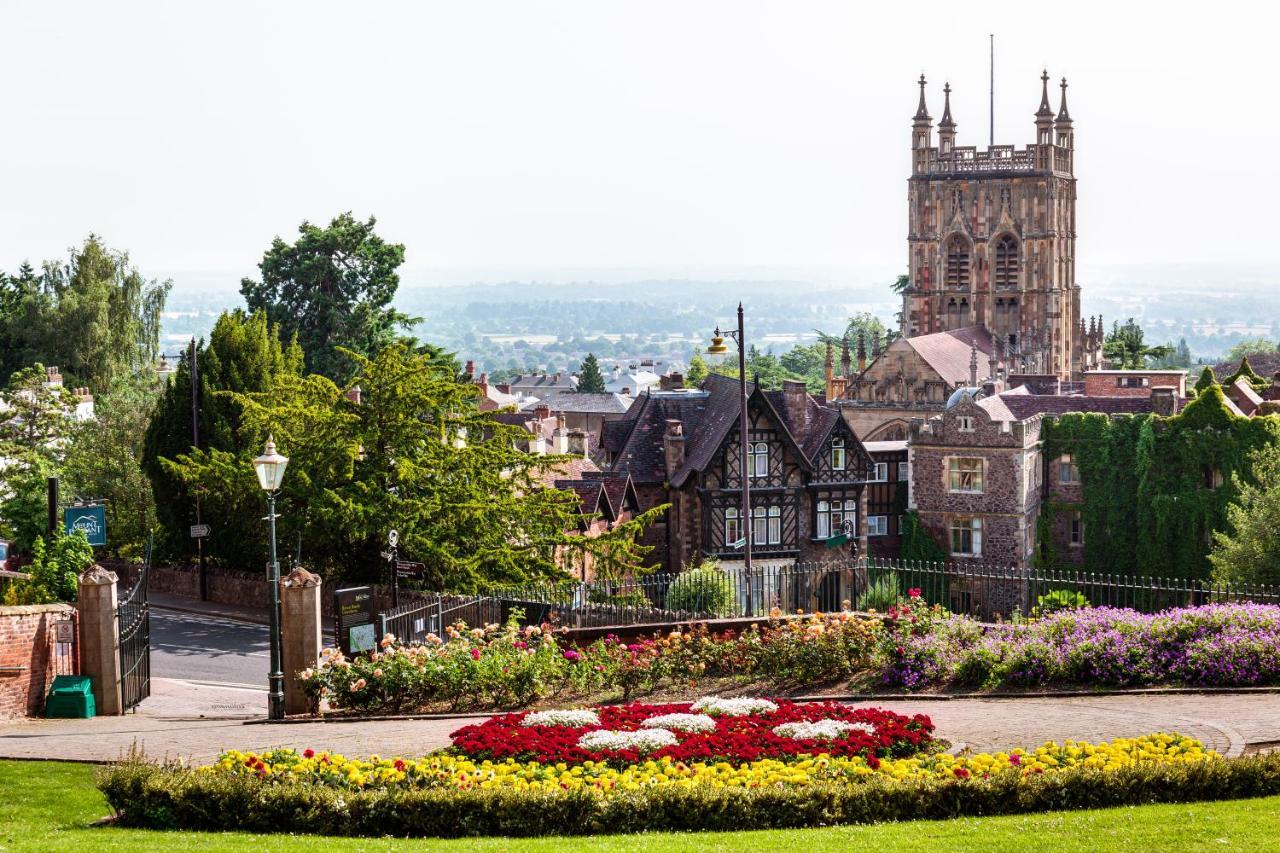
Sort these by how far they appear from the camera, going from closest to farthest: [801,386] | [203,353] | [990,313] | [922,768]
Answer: [922,768], [203,353], [801,386], [990,313]

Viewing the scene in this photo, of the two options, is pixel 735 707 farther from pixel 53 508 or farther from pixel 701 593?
pixel 701 593

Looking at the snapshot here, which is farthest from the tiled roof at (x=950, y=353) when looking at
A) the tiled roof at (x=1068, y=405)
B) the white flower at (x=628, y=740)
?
the white flower at (x=628, y=740)

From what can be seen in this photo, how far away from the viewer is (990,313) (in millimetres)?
107438

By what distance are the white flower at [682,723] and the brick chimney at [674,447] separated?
117 feet

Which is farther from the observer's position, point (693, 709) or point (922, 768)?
point (693, 709)

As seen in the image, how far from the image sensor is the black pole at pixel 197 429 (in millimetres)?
49188

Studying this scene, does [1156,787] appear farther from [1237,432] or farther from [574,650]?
[1237,432]

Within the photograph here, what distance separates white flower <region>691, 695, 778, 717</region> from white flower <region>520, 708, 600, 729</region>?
60.2 inches

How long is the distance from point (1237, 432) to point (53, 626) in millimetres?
46659

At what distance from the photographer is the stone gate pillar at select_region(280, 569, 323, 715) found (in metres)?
26.8

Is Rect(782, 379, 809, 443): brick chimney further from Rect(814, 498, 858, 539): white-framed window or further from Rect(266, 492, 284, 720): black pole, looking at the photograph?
Rect(266, 492, 284, 720): black pole

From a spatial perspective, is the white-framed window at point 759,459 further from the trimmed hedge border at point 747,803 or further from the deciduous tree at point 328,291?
the trimmed hedge border at point 747,803

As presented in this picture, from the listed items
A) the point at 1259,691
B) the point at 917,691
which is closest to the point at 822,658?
the point at 917,691

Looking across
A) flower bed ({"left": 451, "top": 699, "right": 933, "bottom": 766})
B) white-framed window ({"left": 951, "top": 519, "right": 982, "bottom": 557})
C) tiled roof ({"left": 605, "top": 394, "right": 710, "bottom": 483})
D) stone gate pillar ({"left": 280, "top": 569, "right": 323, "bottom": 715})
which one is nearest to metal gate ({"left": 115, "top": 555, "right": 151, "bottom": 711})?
stone gate pillar ({"left": 280, "top": 569, "right": 323, "bottom": 715})
